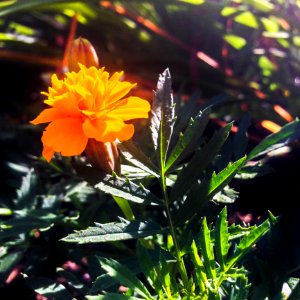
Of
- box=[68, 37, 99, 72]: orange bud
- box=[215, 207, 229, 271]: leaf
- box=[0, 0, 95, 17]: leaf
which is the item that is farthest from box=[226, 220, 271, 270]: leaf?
box=[0, 0, 95, 17]: leaf

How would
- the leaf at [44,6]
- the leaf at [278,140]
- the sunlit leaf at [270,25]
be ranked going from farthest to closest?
the sunlit leaf at [270,25], the leaf at [44,6], the leaf at [278,140]

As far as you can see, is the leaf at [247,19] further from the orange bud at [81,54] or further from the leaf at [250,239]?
the leaf at [250,239]

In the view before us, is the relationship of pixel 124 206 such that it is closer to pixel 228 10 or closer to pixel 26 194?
pixel 26 194

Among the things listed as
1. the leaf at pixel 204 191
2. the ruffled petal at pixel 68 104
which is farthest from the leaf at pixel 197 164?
the ruffled petal at pixel 68 104

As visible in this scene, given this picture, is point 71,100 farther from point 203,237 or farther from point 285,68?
point 285,68

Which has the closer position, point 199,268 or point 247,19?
point 199,268

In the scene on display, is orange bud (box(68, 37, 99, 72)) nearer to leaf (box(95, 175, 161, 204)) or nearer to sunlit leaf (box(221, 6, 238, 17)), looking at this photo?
leaf (box(95, 175, 161, 204))

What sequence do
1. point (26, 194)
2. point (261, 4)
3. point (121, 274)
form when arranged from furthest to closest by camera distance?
point (261, 4) < point (26, 194) < point (121, 274)

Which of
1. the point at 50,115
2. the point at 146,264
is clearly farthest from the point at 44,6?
the point at 146,264
